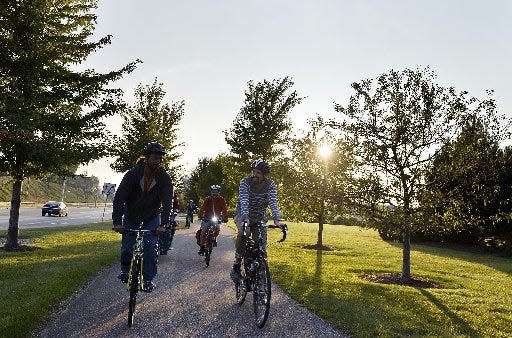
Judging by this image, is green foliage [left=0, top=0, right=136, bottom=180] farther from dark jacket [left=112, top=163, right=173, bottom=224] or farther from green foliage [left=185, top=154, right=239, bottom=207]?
green foliage [left=185, top=154, right=239, bottom=207]

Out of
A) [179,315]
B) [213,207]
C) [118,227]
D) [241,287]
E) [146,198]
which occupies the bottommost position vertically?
[179,315]

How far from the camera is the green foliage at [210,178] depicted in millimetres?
34750

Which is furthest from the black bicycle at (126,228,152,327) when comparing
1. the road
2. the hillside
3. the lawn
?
the hillside

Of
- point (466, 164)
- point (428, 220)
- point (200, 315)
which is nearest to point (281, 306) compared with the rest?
point (200, 315)

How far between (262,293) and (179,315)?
1.21 m

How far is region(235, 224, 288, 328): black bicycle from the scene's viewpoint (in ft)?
20.6

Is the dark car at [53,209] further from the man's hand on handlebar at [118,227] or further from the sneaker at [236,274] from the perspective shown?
the man's hand on handlebar at [118,227]

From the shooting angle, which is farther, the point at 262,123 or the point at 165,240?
the point at 262,123

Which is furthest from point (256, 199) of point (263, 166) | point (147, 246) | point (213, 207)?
point (213, 207)

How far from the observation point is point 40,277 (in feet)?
29.3

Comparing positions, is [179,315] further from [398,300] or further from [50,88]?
[50,88]

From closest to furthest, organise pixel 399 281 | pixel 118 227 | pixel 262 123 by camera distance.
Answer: pixel 118 227 → pixel 399 281 → pixel 262 123

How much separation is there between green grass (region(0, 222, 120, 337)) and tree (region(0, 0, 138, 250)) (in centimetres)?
196

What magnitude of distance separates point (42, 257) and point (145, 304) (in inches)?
245
